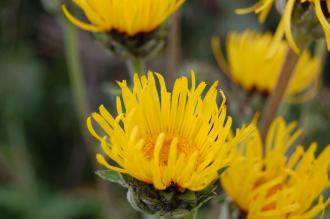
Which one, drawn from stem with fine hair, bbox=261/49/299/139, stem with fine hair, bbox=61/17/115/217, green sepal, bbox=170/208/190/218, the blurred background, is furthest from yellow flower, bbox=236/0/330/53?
stem with fine hair, bbox=61/17/115/217

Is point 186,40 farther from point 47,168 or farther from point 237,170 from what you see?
point 237,170

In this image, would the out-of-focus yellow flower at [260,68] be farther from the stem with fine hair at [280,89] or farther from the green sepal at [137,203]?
the green sepal at [137,203]

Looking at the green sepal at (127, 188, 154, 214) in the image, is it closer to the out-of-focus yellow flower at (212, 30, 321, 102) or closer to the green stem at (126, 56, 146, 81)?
the green stem at (126, 56, 146, 81)

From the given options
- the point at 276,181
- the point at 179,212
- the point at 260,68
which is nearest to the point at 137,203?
the point at 179,212

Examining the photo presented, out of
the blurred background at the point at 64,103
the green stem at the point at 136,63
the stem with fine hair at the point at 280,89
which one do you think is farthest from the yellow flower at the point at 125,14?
the blurred background at the point at 64,103

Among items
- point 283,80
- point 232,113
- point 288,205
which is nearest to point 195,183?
point 288,205

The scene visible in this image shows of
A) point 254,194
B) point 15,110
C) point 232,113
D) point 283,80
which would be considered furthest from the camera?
point 15,110
